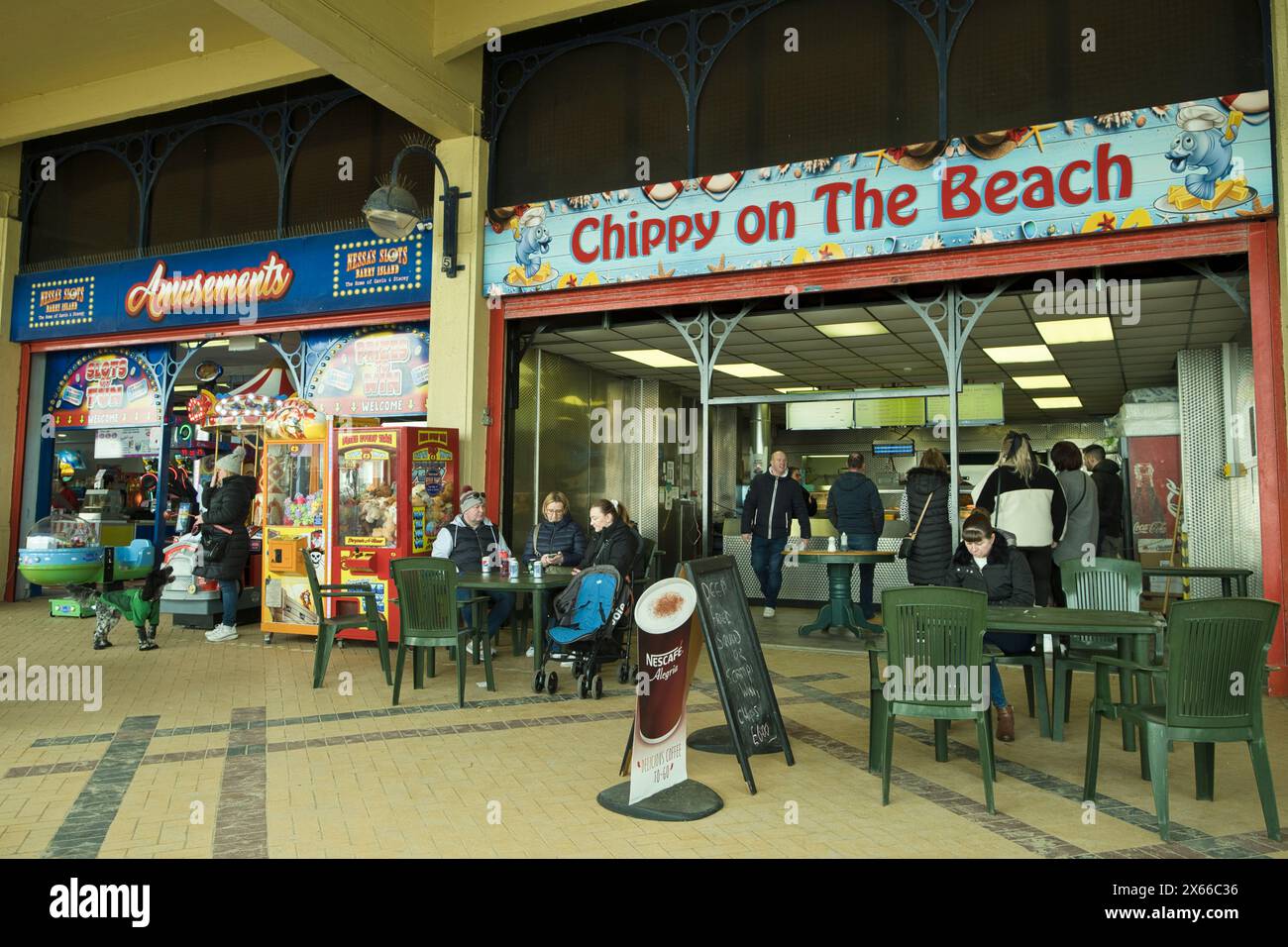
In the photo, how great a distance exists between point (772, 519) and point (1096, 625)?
5.25 meters

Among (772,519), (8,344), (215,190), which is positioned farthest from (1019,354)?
(8,344)

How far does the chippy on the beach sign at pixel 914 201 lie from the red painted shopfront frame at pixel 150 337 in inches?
56.4

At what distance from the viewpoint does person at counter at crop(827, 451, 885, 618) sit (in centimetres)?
913

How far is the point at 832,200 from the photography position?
740 cm

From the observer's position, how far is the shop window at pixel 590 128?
27.1ft

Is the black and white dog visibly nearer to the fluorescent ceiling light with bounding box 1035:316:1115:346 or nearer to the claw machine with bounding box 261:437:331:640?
the claw machine with bounding box 261:437:331:640

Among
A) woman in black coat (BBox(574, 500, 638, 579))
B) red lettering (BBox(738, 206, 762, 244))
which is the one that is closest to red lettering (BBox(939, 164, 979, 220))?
red lettering (BBox(738, 206, 762, 244))

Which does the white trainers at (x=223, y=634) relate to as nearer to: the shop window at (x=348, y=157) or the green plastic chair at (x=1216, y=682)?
the shop window at (x=348, y=157)

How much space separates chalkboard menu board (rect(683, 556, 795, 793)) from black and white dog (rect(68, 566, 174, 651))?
5476 mm

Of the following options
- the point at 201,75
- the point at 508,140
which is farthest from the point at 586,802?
the point at 201,75

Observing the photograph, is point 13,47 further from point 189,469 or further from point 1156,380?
point 1156,380

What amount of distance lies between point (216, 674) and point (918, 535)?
5.17 m

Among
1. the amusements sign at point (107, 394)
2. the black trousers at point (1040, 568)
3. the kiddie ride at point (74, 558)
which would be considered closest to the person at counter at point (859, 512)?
the black trousers at point (1040, 568)

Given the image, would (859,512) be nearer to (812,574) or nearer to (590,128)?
(812,574)
